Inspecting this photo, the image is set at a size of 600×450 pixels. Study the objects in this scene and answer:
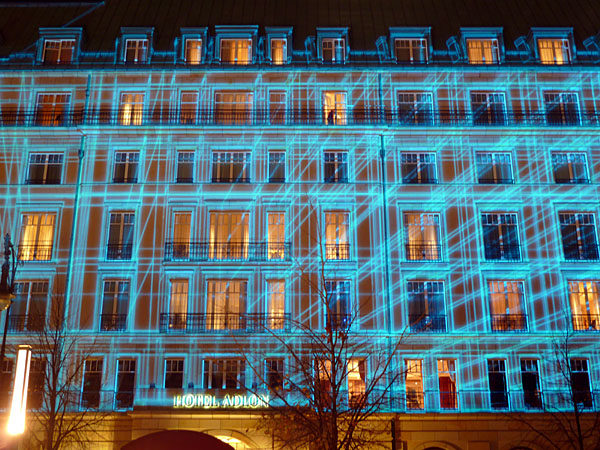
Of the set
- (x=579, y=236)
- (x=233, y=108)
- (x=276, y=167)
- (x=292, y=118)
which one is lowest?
(x=579, y=236)

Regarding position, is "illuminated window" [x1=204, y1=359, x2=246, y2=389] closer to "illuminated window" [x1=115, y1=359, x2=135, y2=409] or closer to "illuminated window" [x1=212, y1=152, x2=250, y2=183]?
"illuminated window" [x1=115, y1=359, x2=135, y2=409]

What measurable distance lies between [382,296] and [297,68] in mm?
13460

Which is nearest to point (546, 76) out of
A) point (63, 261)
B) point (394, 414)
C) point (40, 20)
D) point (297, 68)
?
point (297, 68)

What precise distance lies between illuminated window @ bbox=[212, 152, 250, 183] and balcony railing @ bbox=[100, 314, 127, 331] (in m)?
8.53

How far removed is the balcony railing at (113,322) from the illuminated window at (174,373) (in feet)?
9.67

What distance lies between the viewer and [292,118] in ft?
116

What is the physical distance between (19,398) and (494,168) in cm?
2803

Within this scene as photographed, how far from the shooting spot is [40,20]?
4059 cm

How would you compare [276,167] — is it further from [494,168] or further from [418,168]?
[494,168]

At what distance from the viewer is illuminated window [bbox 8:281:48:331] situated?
106 feet

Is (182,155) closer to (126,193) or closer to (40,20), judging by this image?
(126,193)

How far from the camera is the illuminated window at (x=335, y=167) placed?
34625 millimetres

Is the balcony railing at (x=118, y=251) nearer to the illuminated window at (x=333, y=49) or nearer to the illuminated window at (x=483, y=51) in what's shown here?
the illuminated window at (x=333, y=49)

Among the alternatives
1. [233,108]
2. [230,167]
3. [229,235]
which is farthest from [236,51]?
[229,235]
